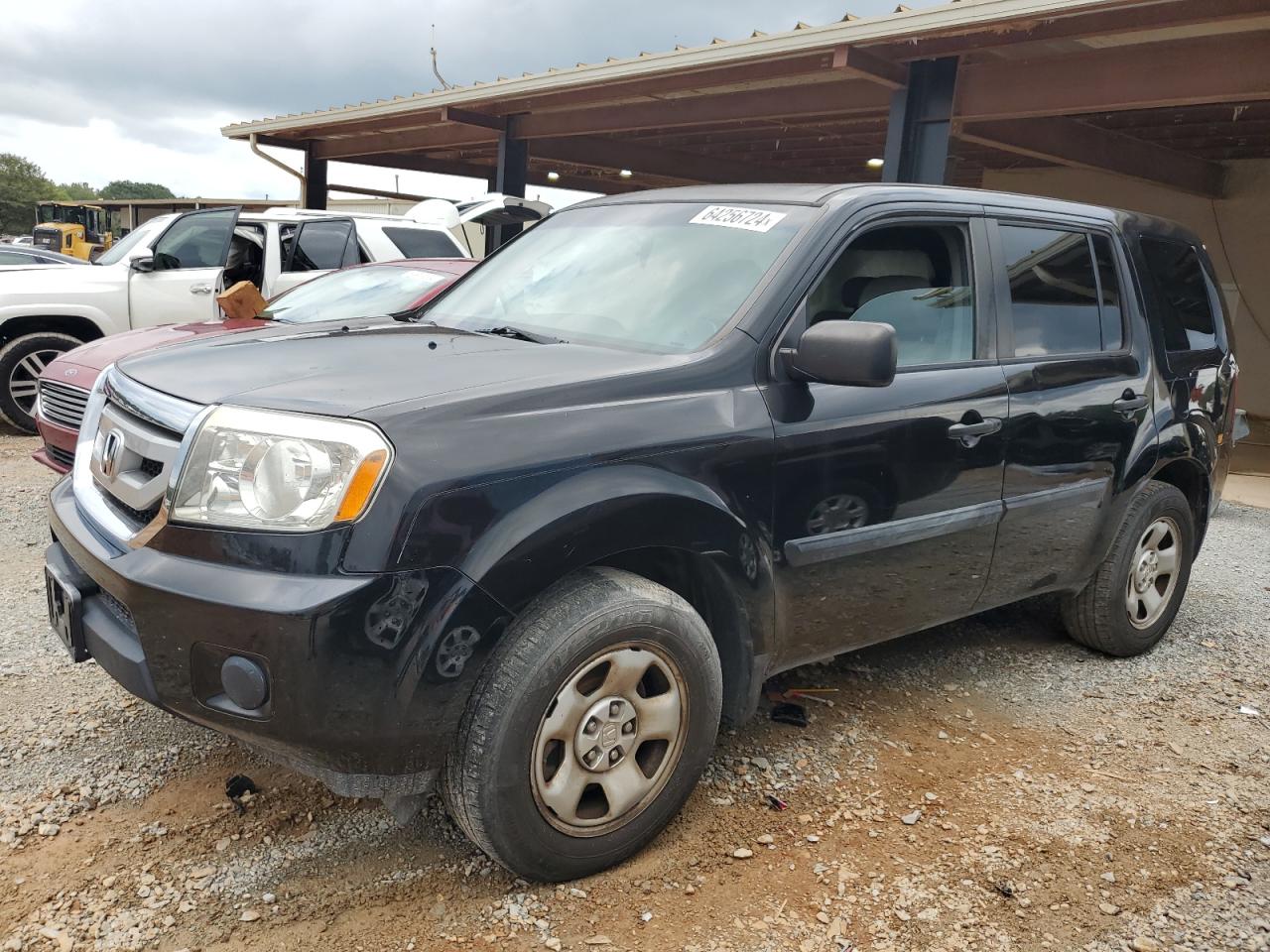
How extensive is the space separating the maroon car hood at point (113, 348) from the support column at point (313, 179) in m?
12.3

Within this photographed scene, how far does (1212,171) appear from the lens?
44.2 ft

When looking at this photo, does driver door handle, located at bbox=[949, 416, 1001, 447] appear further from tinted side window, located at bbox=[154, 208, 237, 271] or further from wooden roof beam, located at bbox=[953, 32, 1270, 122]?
tinted side window, located at bbox=[154, 208, 237, 271]

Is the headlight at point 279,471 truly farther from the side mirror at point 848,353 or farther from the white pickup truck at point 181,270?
the white pickup truck at point 181,270

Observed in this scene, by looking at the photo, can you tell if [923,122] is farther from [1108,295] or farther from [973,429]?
[973,429]

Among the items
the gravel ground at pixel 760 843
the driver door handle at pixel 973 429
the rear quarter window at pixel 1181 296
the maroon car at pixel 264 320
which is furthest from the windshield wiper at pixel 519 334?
the rear quarter window at pixel 1181 296

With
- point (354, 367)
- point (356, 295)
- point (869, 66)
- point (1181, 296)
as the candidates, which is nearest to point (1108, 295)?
point (1181, 296)

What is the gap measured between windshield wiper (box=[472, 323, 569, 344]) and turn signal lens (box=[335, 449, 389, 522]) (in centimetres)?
91

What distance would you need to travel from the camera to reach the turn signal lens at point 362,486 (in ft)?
6.80

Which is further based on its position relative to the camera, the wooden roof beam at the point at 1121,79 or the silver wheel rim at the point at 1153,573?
the wooden roof beam at the point at 1121,79

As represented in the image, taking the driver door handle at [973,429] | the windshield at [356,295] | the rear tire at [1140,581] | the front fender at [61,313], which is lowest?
the rear tire at [1140,581]

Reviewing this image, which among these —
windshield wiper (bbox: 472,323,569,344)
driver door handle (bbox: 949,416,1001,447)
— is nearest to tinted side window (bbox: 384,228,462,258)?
windshield wiper (bbox: 472,323,569,344)

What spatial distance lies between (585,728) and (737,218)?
64.9 inches

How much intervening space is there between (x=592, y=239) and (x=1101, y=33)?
5.23 meters

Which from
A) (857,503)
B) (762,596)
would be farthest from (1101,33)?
(762,596)
